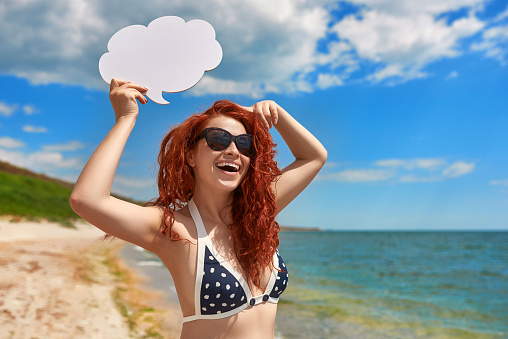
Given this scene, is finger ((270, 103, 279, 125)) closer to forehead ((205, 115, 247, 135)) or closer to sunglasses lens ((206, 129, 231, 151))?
forehead ((205, 115, 247, 135))

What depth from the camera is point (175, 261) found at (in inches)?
86.1

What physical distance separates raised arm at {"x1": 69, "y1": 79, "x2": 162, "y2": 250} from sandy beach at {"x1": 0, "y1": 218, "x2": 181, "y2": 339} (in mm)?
2580

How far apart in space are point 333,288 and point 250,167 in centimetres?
1548

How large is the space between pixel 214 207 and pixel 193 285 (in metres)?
0.48

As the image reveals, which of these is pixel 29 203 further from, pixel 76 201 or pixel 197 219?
pixel 76 201

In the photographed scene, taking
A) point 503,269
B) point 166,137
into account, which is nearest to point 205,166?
point 166,137

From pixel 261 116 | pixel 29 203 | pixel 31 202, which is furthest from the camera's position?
pixel 31 202

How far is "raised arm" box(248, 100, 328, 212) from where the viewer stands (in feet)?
8.62

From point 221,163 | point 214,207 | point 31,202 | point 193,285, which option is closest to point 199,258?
point 193,285

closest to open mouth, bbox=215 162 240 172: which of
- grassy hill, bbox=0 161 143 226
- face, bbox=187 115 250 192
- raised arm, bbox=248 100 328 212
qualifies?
face, bbox=187 115 250 192

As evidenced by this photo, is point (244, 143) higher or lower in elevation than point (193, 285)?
higher

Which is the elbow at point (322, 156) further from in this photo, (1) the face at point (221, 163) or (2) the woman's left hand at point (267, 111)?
(1) the face at point (221, 163)

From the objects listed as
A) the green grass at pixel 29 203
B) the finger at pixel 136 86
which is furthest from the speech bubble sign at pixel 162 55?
the green grass at pixel 29 203

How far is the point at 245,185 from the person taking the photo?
2.46 metres
